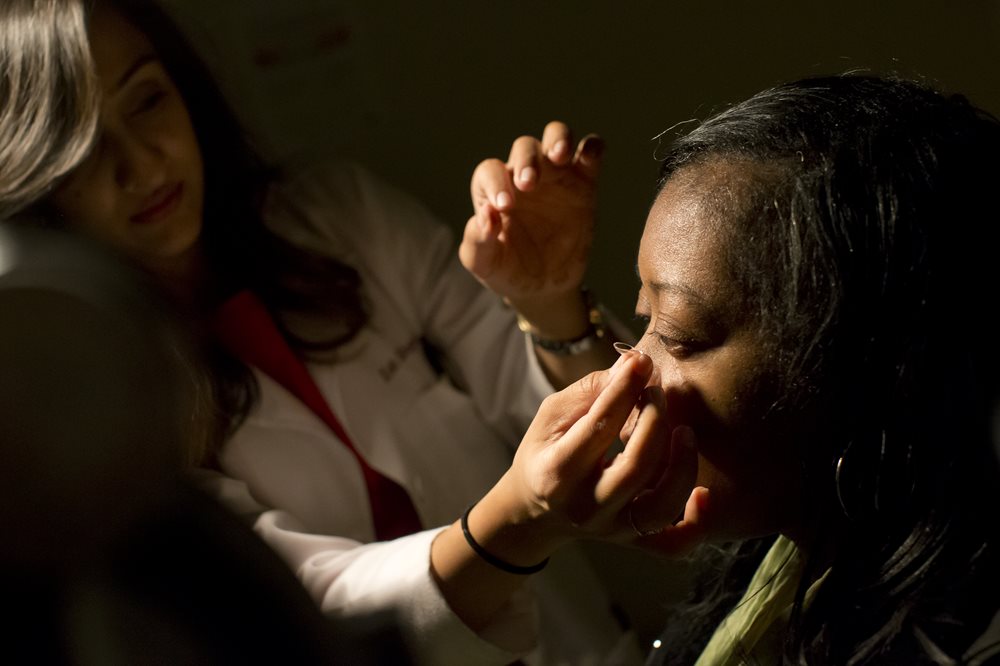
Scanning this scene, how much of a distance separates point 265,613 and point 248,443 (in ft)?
2.01

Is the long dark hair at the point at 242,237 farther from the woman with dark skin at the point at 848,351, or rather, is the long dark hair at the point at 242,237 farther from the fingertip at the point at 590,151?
the woman with dark skin at the point at 848,351

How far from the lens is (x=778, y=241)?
56cm

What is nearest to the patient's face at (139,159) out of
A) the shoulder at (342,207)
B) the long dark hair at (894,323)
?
the shoulder at (342,207)

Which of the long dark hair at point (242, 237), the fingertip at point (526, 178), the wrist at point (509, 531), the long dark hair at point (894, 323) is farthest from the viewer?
the long dark hair at point (242, 237)

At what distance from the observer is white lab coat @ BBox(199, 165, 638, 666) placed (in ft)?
2.68

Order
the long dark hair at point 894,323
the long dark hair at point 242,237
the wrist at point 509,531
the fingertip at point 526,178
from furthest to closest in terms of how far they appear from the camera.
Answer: the long dark hair at point 242,237
the fingertip at point 526,178
the wrist at point 509,531
the long dark hair at point 894,323

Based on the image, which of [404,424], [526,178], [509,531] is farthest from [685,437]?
[404,424]

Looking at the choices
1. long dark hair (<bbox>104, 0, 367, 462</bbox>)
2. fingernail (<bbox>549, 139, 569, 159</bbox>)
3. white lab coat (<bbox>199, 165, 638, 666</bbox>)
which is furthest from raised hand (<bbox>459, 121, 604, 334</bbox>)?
long dark hair (<bbox>104, 0, 367, 462</bbox>)

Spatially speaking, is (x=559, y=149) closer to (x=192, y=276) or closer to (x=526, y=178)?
(x=526, y=178)

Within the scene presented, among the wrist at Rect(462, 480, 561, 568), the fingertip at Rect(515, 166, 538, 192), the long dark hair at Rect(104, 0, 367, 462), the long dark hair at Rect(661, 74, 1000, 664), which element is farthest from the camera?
the long dark hair at Rect(104, 0, 367, 462)

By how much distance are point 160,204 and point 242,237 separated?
0.50 feet

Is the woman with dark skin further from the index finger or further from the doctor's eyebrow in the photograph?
the doctor's eyebrow

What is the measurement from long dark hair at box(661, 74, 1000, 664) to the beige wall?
52 centimetres

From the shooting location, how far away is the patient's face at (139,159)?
823 mm
